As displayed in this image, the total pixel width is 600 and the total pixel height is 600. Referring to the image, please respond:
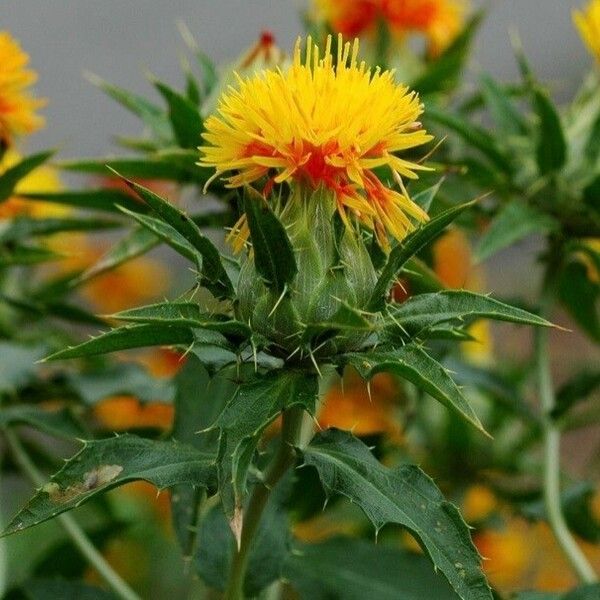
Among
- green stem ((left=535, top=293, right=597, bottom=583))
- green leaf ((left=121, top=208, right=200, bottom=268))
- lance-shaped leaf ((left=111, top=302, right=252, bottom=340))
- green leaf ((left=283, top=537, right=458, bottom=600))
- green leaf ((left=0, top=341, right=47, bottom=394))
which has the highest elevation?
green leaf ((left=121, top=208, right=200, bottom=268))

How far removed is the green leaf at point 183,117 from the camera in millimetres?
1214

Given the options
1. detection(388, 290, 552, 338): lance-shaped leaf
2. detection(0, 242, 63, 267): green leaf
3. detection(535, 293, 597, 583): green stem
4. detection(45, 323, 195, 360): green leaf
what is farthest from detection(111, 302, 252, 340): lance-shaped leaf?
detection(535, 293, 597, 583): green stem

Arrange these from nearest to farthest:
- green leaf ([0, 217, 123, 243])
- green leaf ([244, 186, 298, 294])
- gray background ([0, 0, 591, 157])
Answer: green leaf ([244, 186, 298, 294])
green leaf ([0, 217, 123, 243])
gray background ([0, 0, 591, 157])

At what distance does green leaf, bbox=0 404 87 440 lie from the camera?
131 cm

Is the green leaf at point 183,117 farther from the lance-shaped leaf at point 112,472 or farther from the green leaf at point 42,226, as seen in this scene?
the lance-shaped leaf at point 112,472

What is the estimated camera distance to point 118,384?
56.6 inches

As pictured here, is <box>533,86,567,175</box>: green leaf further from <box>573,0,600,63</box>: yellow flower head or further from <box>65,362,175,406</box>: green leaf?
<box>65,362,175,406</box>: green leaf

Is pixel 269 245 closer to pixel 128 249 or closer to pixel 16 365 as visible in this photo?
pixel 128 249

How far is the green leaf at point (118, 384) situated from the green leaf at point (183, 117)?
0.30m

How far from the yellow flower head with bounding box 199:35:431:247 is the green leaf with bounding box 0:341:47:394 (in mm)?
551

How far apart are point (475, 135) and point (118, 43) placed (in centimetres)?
314

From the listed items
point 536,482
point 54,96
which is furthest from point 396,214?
point 54,96

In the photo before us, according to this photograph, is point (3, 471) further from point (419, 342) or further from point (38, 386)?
point (419, 342)

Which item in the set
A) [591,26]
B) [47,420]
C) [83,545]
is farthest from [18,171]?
[591,26]
